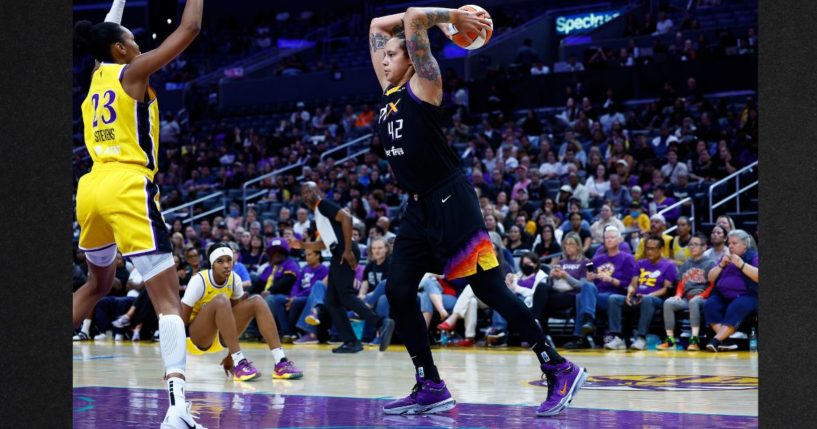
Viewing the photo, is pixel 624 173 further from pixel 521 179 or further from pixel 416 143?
pixel 416 143

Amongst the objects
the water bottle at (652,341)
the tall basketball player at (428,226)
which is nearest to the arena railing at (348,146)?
the water bottle at (652,341)

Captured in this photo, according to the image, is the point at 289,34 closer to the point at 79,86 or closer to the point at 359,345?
the point at 79,86

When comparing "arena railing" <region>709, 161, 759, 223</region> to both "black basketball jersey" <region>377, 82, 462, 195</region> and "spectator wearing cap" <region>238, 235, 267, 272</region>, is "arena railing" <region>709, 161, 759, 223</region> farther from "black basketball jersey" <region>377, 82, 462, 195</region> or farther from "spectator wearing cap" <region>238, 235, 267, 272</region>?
"black basketball jersey" <region>377, 82, 462, 195</region>

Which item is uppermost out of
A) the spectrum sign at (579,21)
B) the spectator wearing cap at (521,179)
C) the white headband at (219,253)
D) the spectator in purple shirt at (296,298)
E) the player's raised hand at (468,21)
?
the spectrum sign at (579,21)

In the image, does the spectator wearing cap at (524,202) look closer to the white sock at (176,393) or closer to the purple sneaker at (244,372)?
the purple sneaker at (244,372)

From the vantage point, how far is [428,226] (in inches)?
221

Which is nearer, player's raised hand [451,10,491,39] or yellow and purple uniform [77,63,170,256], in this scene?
yellow and purple uniform [77,63,170,256]

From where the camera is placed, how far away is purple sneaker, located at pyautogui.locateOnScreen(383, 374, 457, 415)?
5.50 meters

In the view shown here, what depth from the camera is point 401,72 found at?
18.8 ft

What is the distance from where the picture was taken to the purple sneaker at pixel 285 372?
7863 mm

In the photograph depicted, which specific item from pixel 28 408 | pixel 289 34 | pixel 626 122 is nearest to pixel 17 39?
pixel 28 408

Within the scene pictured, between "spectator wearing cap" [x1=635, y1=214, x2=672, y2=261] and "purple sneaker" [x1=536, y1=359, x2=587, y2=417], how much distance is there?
677 centimetres

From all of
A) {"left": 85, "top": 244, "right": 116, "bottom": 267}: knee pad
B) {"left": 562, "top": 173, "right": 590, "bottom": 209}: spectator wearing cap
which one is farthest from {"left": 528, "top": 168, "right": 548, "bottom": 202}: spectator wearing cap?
{"left": 85, "top": 244, "right": 116, "bottom": 267}: knee pad

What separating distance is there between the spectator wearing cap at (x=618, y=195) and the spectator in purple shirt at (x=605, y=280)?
2.75 m
